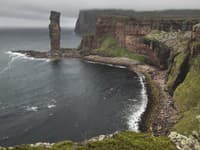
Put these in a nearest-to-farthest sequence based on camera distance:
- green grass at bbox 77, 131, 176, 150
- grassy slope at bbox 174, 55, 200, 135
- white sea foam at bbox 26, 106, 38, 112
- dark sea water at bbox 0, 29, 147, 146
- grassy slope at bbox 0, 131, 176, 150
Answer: grassy slope at bbox 0, 131, 176, 150
green grass at bbox 77, 131, 176, 150
grassy slope at bbox 174, 55, 200, 135
dark sea water at bbox 0, 29, 147, 146
white sea foam at bbox 26, 106, 38, 112

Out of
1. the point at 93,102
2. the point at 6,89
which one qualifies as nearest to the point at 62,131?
the point at 93,102

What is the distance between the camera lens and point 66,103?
110 m

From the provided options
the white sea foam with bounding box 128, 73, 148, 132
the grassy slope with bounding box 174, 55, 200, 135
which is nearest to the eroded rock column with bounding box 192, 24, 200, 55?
the grassy slope with bounding box 174, 55, 200, 135

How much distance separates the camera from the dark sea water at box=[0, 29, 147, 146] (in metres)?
84.5

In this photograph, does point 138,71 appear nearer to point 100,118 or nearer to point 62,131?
point 100,118

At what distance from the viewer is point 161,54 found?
17088 centimetres

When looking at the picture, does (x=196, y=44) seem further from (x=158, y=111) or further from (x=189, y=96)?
(x=158, y=111)

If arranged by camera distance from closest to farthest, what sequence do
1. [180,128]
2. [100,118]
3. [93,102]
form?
[180,128], [100,118], [93,102]

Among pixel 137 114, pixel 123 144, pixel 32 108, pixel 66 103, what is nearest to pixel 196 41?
pixel 137 114

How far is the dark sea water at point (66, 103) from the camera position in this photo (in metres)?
84.5

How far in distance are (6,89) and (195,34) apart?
84.5 m

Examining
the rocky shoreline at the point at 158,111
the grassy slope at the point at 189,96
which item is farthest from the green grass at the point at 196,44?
the rocky shoreline at the point at 158,111

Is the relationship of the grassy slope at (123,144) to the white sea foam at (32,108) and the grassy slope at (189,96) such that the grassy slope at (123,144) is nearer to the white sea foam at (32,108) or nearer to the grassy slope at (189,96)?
the grassy slope at (189,96)

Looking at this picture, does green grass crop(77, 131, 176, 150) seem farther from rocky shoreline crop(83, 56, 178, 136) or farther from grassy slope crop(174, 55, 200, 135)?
rocky shoreline crop(83, 56, 178, 136)
